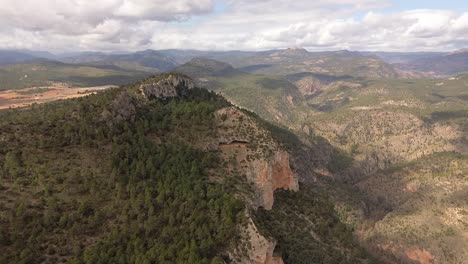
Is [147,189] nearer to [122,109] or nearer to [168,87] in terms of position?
[122,109]

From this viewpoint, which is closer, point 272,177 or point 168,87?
point 272,177

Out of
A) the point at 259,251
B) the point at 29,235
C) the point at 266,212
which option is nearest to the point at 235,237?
the point at 259,251

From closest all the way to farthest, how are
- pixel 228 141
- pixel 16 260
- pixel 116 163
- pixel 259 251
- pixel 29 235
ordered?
pixel 16 260, pixel 29 235, pixel 259 251, pixel 116 163, pixel 228 141

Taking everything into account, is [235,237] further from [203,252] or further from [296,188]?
[296,188]

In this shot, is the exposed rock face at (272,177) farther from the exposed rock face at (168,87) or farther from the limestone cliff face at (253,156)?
the exposed rock face at (168,87)

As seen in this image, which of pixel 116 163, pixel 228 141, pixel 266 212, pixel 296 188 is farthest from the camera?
pixel 296 188

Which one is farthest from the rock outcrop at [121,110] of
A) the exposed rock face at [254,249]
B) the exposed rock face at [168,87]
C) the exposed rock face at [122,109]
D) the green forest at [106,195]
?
the exposed rock face at [254,249]

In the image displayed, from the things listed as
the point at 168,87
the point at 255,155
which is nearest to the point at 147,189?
the point at 255,155
